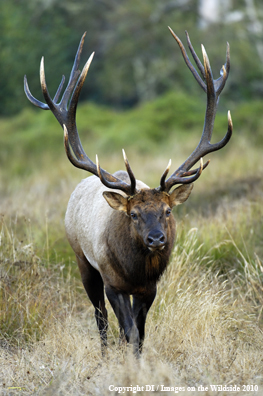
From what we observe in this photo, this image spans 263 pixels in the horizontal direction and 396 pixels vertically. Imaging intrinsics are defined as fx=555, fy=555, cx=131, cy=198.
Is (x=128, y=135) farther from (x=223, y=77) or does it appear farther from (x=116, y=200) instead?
(x=116, y=200)

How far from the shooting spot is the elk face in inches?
177

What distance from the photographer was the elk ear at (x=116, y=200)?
4895 mm

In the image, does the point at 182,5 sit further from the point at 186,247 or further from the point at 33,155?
the point at 186,247

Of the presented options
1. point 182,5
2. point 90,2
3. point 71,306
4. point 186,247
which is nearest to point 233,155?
point 186,247

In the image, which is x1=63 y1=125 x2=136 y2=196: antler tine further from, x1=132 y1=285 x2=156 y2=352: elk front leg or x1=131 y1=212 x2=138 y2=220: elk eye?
x1=132 y1=285 x2=156 y2=352: elk front leg

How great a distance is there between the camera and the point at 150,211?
471 cm

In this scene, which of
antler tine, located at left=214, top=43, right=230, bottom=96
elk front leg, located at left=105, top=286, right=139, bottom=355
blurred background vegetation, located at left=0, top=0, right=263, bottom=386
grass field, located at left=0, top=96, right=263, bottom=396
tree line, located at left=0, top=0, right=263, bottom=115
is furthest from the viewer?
tree line, located at left=0, top=0, right=263, bottom=115

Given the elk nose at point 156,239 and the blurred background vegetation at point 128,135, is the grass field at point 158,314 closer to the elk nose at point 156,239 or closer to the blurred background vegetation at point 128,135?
the blurred background vegetation at point 128,135

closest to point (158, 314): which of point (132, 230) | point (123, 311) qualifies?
point (123, 311)

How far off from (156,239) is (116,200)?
654 millimetres

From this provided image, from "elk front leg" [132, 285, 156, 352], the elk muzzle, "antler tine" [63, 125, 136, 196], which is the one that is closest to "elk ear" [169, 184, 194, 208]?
"antler tine" [63, 125, 136, 196]

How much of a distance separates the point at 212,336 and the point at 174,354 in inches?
15.9

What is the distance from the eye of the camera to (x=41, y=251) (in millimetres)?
6922

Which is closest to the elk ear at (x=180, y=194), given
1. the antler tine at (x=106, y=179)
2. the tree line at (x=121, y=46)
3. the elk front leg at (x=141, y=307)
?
the antler tine at (x=106, y=179)
